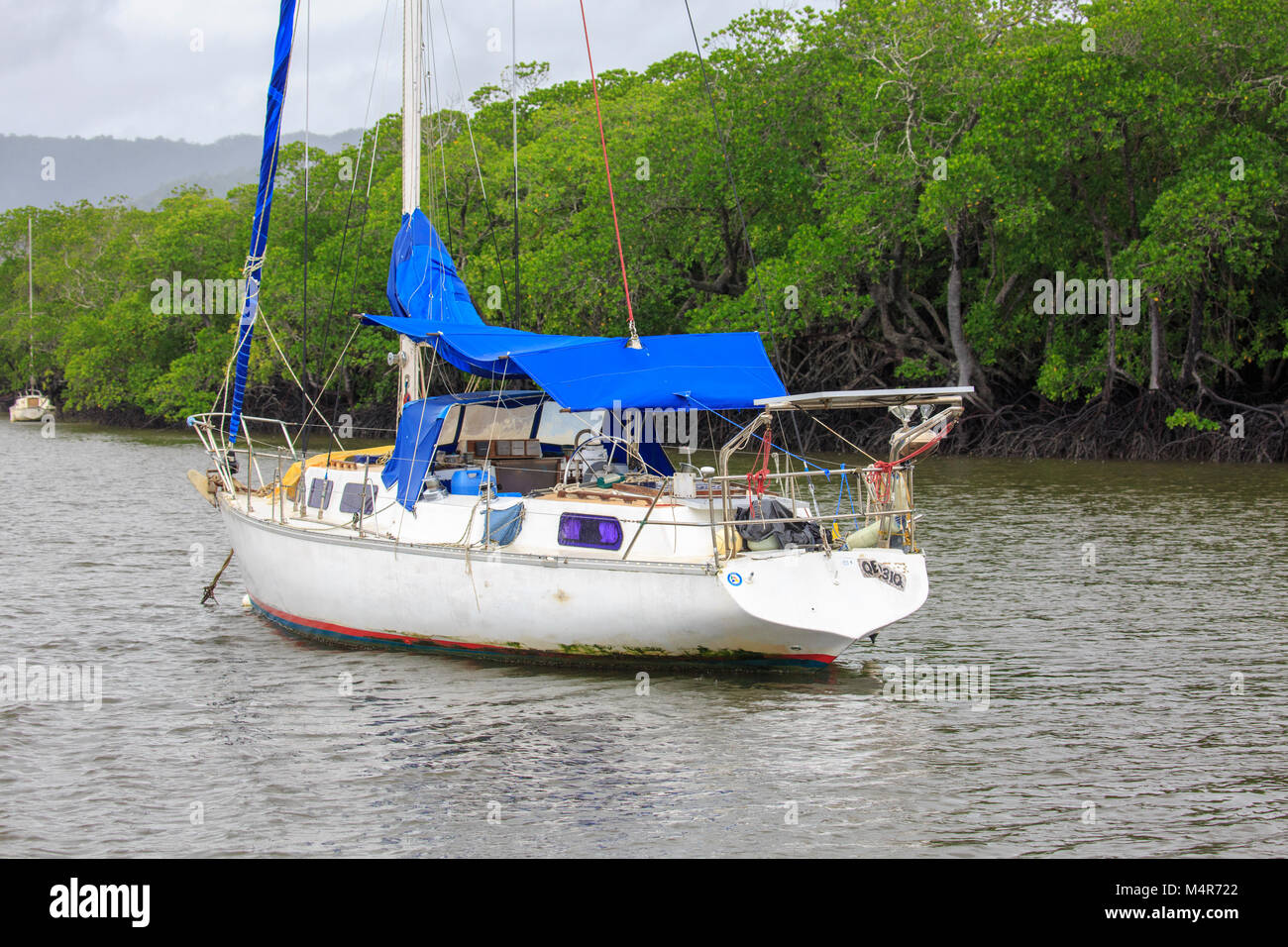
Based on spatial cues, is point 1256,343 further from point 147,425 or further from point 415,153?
point 147,425

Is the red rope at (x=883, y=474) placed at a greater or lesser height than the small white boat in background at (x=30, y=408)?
lesser

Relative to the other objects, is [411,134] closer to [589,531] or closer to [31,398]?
[589,531]

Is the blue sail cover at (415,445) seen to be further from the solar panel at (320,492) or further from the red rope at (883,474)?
the red rope at (883,474)

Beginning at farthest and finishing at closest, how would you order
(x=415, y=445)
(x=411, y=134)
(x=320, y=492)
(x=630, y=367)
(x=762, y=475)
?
1. (x=411, y=134)
2. (x=320, y=492)
3. (x=415, y=445)
4. (x=630, y=367)
5. (x=762, y=475)

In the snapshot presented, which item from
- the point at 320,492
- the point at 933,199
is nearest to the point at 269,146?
the point at 320,492

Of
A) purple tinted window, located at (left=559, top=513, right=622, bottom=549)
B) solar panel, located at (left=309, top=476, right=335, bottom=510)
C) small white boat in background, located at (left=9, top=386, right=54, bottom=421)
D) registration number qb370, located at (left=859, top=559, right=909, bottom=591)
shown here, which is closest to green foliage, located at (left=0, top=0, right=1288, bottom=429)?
solar panel, located at (left=309, top=476, right=335, bottom=510)

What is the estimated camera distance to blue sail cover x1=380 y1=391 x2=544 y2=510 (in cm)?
1611

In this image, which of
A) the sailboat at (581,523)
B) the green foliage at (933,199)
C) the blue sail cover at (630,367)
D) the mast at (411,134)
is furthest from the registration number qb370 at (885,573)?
the green foliage at (933,199)

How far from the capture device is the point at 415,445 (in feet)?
53.3

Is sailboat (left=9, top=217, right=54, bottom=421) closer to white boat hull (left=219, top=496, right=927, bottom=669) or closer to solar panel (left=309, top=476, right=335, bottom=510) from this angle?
solar panel (left=309, top=476, right=335, bottom=510)

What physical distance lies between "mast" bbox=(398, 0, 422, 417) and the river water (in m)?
3.83

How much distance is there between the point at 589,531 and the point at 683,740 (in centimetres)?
290

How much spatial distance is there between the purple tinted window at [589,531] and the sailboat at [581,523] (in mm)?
23

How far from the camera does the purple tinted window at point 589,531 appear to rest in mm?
14570
